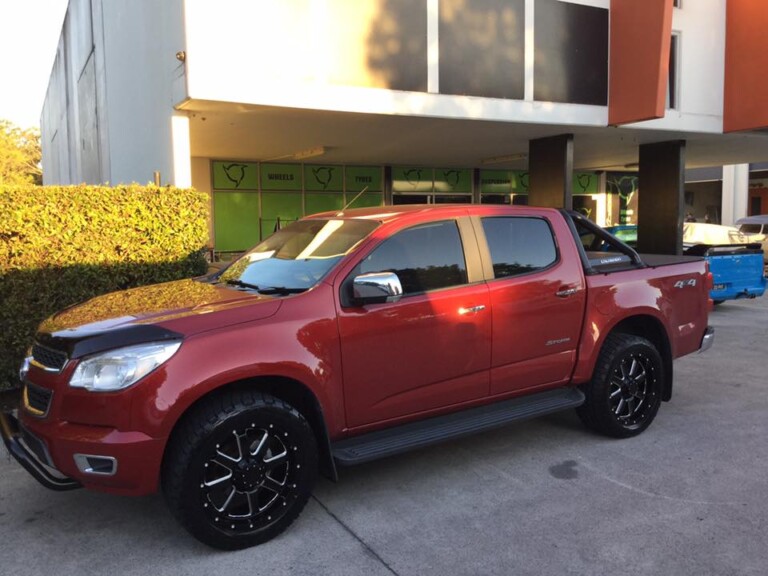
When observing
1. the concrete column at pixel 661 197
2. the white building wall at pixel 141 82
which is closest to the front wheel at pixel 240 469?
the white building wall at pixel 141 82

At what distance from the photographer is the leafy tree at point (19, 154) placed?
52000 millimetres

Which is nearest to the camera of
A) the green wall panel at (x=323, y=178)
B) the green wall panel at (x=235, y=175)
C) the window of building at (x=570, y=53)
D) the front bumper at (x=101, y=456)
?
the front bumper at (x=101, y=456)

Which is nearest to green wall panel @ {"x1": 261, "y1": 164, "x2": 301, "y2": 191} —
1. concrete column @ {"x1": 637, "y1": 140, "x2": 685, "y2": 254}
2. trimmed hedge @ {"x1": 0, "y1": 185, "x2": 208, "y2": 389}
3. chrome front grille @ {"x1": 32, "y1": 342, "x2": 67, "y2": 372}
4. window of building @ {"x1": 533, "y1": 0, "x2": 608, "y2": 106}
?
window of building @ {"x1": 533, "y1": 0, "x2": 608, "y2": 106}

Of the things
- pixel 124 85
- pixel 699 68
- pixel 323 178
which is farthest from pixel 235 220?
pixel 699 68

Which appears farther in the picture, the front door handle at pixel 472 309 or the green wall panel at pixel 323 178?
the green wall panel at pixel 323 178

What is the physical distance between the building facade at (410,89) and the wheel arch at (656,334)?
6.15 meters

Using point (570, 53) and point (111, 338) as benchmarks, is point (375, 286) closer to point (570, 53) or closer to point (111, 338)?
point (111, 338)

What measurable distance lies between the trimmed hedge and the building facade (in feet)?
4.44

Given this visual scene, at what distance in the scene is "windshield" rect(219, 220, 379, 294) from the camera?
404 cm

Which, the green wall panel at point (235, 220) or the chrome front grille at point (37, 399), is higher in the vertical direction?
the green wall panel at point (235, 220)

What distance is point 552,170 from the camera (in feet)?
48.1

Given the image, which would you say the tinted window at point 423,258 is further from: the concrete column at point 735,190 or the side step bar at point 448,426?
the concrete column at point 735,190

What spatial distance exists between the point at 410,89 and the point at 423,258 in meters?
7.17

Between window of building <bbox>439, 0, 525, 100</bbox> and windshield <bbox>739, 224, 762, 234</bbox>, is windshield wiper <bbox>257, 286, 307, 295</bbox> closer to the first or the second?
window of building <bbox>439, 0, 525, 100</bbox>
